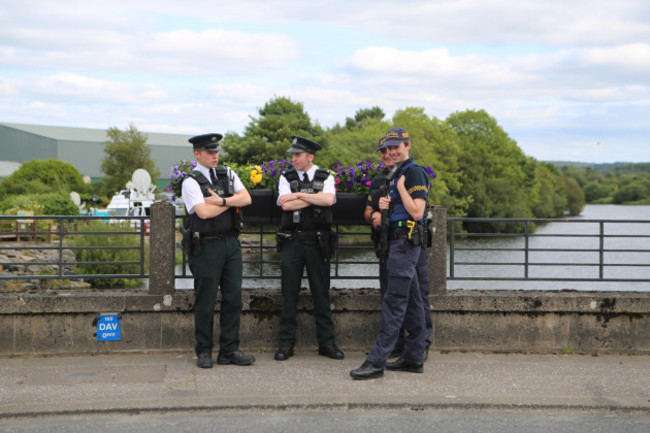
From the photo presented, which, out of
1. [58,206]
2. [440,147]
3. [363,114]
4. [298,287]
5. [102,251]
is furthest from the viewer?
[363,114]

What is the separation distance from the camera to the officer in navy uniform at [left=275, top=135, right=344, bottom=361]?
6.60 metres

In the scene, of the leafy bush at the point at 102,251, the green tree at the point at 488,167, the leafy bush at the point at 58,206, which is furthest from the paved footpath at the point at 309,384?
the green tree at the point at 488,167

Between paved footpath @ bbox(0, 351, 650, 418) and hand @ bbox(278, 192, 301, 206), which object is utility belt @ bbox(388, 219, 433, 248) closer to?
hand @ bbox(278, 192, 301, 206)

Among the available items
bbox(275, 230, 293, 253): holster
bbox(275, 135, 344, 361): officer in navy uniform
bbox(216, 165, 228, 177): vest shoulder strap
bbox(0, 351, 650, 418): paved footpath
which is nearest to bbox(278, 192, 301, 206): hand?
bbox(275, 135, 344, 361): officer in navy uniform

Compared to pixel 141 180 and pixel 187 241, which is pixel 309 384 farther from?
pixel 141 180

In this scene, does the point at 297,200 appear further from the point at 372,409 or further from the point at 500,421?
the point at 500,421

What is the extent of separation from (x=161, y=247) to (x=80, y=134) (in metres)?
109

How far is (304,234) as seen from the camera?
666cm

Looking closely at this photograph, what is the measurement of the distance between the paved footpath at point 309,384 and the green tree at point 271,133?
4498cm

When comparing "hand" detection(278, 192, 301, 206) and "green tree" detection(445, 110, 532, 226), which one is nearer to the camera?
"hand" detection(278, 192, 301, 206)

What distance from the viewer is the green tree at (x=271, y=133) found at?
5344 centimetres

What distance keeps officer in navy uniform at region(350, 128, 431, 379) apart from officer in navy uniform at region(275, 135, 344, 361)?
2.07 feet

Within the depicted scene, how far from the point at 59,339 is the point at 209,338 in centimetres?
163

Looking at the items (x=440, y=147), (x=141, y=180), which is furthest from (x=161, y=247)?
(x=440, y=147)
